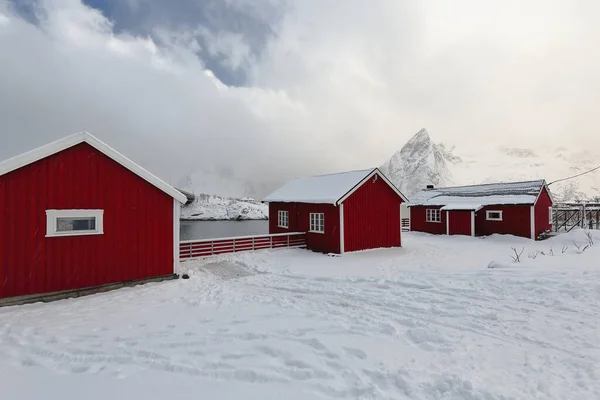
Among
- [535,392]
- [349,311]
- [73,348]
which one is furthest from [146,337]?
[535,392]

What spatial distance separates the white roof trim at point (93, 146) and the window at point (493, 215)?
20.9 m

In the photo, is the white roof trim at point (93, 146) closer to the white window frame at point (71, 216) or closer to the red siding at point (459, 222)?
the white window frame at point (71, 216)

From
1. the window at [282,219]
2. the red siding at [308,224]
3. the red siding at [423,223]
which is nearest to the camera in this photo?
the red siding at [308,224]

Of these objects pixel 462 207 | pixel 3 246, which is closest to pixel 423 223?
pixel 462 207

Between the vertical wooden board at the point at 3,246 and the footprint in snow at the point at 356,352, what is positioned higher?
the vertical wooden board at the point at 3,246

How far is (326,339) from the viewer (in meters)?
5.30

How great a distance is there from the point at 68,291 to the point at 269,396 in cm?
728

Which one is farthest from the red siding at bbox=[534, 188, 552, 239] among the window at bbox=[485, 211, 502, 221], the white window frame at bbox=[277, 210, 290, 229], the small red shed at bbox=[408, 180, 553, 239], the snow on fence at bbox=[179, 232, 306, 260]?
the white window frame at bbox=[277, 210, 290, 229]

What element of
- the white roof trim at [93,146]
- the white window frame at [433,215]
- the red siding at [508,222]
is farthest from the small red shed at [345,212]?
the red siding at [508,222]

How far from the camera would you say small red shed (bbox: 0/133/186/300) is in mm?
7793

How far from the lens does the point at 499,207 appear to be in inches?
859

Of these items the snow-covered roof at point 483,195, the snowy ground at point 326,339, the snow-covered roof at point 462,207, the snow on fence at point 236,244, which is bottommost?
the snowy ground at point 326,339

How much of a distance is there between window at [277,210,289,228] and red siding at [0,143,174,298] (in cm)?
895

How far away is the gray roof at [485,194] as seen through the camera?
69.7 feet
